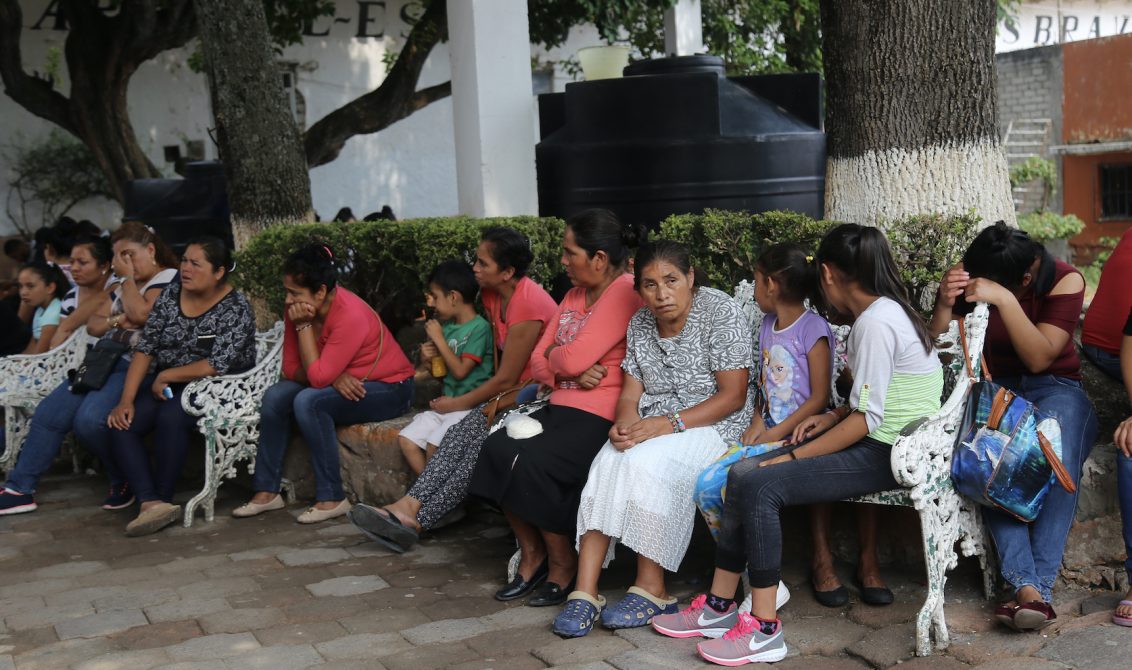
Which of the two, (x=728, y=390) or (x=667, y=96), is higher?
(x=667, y=96)

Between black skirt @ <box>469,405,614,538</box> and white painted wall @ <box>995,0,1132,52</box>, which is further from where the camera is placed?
white painted wall @ <box>995,0,1132,52</box>

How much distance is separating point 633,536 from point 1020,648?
1.27 m

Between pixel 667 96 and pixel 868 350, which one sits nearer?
pixel 868 350

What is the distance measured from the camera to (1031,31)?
24875 millimetres

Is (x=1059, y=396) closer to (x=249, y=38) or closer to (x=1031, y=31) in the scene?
(x=249, y=38)

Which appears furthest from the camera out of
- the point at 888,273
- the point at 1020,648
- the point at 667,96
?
the point at 667,96

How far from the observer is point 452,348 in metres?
5.54

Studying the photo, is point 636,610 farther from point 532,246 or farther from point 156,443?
point 156,443

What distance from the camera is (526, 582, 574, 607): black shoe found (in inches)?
173

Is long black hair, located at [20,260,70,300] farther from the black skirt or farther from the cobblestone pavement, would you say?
the black skirt

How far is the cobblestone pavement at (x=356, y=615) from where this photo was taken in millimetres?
3801

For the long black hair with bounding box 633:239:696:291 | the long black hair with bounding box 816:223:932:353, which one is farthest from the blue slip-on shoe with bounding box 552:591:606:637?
the long black hair with bounding box 816:223:932:353

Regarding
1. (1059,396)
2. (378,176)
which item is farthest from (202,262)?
(378,176)

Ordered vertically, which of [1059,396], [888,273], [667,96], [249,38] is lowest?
[1059,396]
